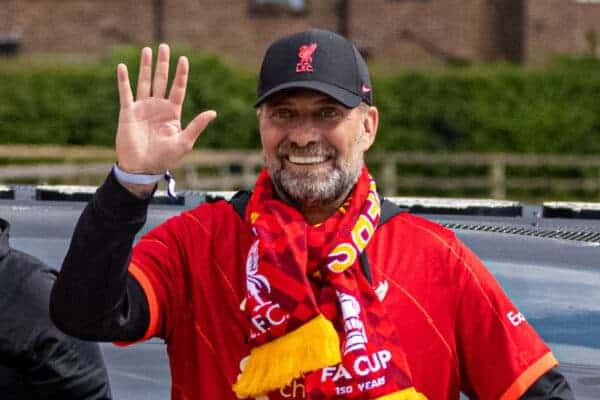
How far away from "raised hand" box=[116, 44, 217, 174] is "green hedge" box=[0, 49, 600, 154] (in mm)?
18747

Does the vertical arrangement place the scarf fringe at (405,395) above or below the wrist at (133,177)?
below

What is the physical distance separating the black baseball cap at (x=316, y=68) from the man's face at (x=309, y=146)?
2 cm

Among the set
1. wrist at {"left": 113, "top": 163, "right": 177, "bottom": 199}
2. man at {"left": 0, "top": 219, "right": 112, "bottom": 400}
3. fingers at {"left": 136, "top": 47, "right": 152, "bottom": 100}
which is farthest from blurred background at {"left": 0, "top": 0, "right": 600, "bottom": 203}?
wrist at {"left": 113, "top": 163, "right": 177, "bottom": 199}

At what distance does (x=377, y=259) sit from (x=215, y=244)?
0.33 m

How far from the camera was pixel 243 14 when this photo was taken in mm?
29109

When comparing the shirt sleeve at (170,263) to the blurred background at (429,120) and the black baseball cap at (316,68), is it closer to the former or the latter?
the black baseball cap at (316,68)

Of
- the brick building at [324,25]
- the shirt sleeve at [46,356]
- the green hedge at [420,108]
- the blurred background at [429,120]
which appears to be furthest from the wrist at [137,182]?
the brick building at [324,25]

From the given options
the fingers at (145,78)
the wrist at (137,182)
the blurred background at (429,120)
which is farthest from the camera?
the blurred background at (429,120)

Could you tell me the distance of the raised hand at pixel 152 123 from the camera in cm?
240

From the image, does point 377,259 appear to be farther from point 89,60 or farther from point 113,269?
point 89,60

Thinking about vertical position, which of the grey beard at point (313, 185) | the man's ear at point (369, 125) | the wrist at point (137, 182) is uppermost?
the man's ear at point (369, 125)

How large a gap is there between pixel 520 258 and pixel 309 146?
781 mm

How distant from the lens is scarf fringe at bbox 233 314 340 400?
95.9 inches

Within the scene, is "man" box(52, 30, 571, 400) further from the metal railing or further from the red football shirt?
the metal railing
